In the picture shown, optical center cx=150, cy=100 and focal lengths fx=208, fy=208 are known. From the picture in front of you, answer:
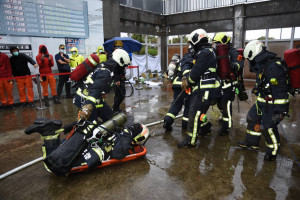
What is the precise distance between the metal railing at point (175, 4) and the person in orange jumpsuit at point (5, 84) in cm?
739

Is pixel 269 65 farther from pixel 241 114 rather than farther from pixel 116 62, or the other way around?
pixel 241 114

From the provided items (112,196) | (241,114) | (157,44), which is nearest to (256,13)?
(157,44)

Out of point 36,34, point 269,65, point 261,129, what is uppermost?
point 36,34

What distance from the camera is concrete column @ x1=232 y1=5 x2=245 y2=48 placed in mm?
11383

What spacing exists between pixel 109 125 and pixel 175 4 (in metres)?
13.1

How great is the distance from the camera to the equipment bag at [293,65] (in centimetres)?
278

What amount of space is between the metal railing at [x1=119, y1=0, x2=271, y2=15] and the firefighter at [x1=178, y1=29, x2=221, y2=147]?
31.9 ft

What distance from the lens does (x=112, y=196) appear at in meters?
2.38

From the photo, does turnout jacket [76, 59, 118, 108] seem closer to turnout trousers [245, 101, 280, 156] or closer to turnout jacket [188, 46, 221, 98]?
turnout jacket [188, 46, 221, 98]

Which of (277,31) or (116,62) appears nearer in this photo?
(116,62)

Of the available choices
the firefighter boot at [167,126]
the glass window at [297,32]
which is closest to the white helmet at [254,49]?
the firefighter boot at [167,126]

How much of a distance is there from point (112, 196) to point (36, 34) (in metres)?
6.98

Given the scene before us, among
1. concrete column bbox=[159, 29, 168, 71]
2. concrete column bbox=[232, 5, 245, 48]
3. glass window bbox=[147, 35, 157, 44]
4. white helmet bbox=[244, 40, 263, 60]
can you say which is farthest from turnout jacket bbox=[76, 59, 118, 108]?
concrete column bbox=[159, 29, 168, 71]

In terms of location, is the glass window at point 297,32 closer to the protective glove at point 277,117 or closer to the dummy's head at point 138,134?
the protective glove at point 277,117
